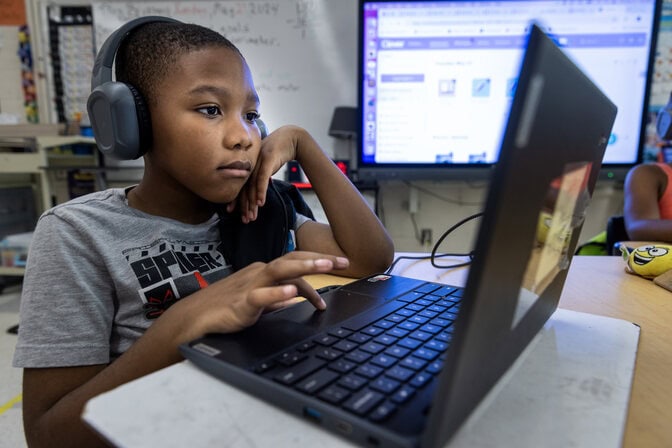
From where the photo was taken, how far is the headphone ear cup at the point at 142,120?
1.90 ft

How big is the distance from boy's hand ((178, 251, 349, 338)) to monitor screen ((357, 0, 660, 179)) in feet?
5.15

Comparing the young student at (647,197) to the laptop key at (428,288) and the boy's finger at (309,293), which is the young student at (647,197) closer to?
the laptop key at (428,288)

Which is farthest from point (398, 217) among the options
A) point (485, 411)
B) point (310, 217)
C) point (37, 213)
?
point (37, 213)

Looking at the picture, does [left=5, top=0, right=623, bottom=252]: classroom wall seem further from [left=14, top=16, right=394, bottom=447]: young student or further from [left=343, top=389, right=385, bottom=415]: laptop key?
[left=343, top=389, right=385, bottom=415]: laptop key

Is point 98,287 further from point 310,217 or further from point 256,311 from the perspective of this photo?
point 310,217

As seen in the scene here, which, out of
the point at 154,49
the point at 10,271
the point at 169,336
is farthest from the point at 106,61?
the point at 10,271

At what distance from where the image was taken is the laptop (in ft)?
0.65

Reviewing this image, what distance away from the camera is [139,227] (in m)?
0.62

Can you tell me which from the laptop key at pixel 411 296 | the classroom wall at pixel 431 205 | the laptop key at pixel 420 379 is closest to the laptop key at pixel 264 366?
the laptop key at pixel 420 379

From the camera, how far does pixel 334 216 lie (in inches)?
31.9

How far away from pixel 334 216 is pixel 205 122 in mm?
319

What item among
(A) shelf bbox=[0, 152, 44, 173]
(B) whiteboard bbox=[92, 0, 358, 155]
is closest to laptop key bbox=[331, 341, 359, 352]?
(B) whiteboard bbox=[92, 0, 358, 155]

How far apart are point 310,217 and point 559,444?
72 centimetres

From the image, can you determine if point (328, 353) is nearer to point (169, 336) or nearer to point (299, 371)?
point (299, 371)
